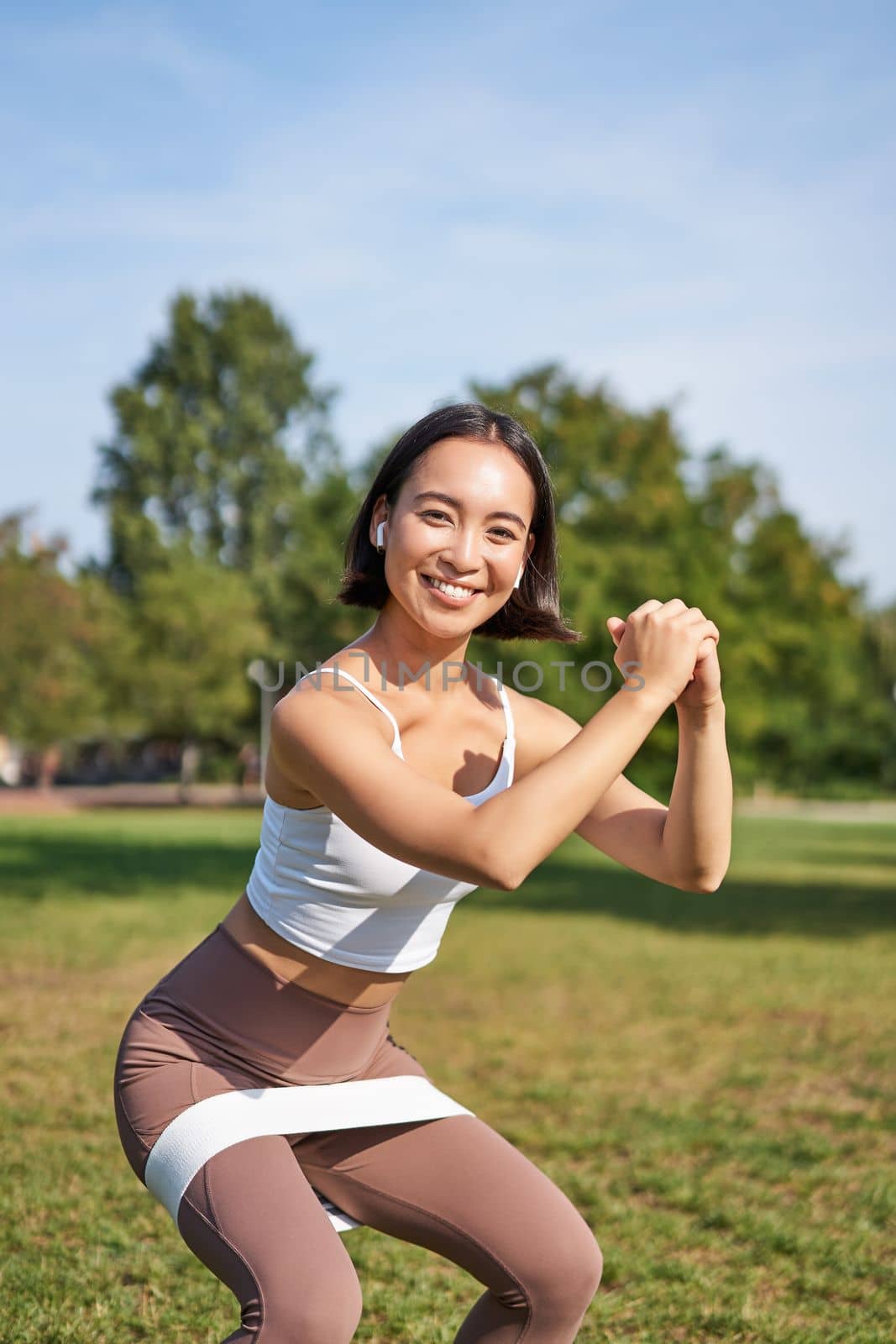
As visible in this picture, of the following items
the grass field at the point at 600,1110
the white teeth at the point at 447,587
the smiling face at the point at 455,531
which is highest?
the smiling face at the point at 455,531

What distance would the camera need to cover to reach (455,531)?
251cm

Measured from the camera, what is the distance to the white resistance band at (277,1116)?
2.34 metres

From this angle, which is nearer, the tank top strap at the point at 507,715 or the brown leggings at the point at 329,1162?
the brown leggings at the point at 329,1162

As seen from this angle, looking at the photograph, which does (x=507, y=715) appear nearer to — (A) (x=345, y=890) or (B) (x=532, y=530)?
(B) (x=532, y=530)

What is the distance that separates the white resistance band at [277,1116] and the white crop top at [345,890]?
9.9 inches

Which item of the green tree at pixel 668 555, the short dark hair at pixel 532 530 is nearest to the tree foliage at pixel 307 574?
the green tree at pixel 668 555

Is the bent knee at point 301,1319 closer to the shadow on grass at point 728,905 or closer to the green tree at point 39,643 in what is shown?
the shadow on grass at point 728,905

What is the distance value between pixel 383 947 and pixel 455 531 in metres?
0.80

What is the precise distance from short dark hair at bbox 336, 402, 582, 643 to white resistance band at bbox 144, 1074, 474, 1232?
97 centimetres

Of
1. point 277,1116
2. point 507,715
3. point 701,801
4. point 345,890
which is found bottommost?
point 277,1116

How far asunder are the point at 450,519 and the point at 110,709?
144 ft

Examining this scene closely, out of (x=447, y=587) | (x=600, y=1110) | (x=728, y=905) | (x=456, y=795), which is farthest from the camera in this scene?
(x=728, y=905)

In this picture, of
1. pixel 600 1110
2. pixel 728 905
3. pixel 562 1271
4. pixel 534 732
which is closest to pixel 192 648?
pixel 728 905

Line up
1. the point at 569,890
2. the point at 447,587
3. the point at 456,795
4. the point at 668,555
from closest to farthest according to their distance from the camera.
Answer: the point at 456,795
the point at 447,587
the point at 569,890
the point at 668,555
